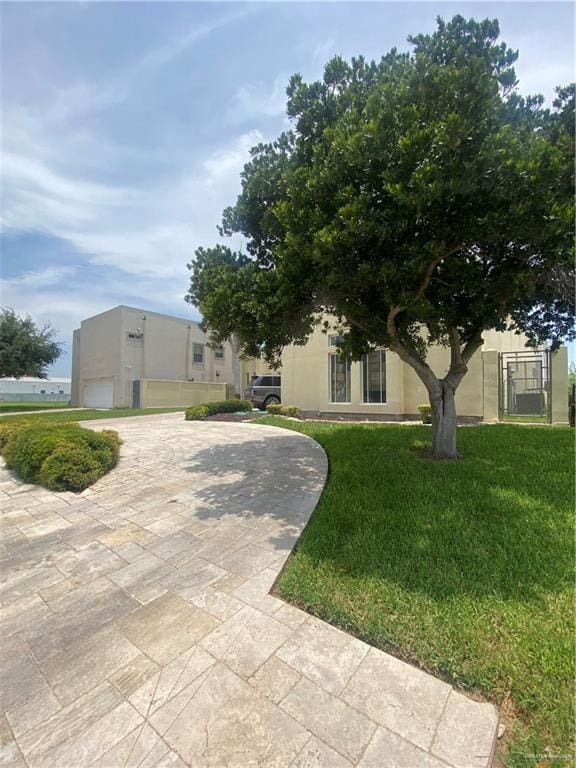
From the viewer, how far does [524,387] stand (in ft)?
43.0

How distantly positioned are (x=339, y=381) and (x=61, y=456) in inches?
407

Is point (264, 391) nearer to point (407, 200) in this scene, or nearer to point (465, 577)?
point (407, 200)

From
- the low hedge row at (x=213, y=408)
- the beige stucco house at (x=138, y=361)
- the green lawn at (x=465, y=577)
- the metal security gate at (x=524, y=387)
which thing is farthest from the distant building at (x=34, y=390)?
the green lawn at (x=465, y=577)

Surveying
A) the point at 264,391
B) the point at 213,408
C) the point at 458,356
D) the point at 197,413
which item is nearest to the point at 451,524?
the point at 458,356

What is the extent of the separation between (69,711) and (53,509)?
346 cm

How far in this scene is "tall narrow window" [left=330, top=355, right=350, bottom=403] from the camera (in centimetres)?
1390

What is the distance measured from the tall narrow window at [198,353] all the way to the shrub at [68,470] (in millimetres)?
22176

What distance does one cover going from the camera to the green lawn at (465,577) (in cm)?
190

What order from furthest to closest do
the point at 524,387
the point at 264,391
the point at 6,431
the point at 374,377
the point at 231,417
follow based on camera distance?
1. the point at 264,391
2. the point at 231,417
3. the point at 374,377
4. the point at 524,387
5. the point at 6,431

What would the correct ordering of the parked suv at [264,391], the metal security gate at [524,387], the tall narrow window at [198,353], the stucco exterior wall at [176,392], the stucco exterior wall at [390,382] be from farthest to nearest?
1. the tall narrow window at [198,353]
2. the stucco exterior wall at [176,392]
3. the parked suv at [264,391]
4. the stucco exterior wall at [390,382]
5. the metal security gate at [524,387]

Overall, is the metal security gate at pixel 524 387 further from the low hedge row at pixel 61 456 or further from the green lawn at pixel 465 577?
the low hedge row at pixel 61 456

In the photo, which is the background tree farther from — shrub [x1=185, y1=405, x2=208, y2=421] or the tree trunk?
the tree trunk

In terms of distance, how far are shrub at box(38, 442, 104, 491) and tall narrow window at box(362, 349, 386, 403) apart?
9845 millimetres

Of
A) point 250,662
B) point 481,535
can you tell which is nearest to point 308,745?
point 250,662
